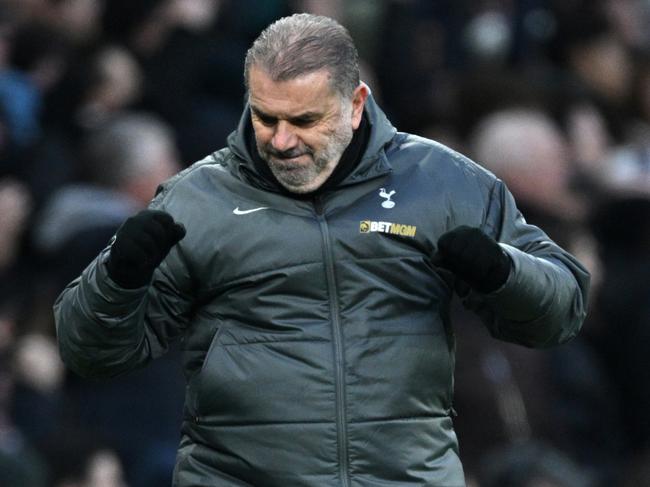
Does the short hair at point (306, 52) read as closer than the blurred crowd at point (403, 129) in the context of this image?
Yes

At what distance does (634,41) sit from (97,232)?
549cm

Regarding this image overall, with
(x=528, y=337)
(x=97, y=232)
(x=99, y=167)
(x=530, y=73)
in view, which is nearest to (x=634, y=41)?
(x=530, y=73)

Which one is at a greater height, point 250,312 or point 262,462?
point 250,312

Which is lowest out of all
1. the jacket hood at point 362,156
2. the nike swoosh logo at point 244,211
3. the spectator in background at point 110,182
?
the spectator in background at point 110,182

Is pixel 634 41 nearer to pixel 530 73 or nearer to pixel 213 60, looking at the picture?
pixel 530 73

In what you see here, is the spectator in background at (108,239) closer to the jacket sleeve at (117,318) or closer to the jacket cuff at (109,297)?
the jacket sleeve at (117,318)

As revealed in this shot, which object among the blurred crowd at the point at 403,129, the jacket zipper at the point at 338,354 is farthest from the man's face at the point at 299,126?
the blurred crowd at the point at 403,129

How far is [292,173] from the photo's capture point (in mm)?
4695

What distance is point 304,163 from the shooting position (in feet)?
15.4

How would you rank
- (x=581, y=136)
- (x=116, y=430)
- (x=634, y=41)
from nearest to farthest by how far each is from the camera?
(x=116, y=430)
(x=581, y=136)
(x=634, y=41)

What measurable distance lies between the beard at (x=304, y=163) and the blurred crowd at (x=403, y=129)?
290 centimetres

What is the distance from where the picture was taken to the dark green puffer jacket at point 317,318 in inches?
183

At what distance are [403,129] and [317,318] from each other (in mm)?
6583

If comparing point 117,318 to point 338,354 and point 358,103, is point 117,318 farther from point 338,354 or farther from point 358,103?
point 358,103
